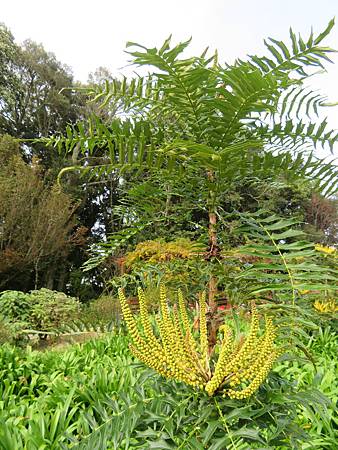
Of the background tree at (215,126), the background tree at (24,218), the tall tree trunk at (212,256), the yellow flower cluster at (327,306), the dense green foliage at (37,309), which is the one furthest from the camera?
the background tree at (24,218)

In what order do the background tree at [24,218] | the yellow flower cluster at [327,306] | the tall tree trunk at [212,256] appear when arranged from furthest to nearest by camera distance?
the background tree at [24,218] < the yellow flower cluster at [327,306] < the tall tree trunk at [212,256]

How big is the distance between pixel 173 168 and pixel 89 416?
673 mm

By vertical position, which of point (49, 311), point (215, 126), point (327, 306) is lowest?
point (49, 311)

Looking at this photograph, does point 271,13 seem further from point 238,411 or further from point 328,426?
point 328,426

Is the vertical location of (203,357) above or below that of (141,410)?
above

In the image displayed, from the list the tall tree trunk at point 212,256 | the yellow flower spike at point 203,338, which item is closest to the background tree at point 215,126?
the tall tree trunk at point 212,256

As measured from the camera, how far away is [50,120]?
1445cm

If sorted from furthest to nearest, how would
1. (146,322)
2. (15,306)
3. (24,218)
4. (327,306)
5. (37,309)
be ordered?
(24,218) → (15,306) → (37,309) → (327,306) → (146,322)

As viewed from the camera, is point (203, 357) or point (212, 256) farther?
point (212, 256)

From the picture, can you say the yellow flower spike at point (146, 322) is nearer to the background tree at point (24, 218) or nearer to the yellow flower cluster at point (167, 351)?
the yellow flower cluster at point (167, 351)

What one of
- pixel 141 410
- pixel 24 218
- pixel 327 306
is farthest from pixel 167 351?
pixel 24 218

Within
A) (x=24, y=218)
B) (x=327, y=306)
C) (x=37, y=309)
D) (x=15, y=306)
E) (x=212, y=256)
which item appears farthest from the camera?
(x=24, y=218)

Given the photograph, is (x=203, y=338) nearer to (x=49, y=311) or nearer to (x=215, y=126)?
(x=215, y=126)

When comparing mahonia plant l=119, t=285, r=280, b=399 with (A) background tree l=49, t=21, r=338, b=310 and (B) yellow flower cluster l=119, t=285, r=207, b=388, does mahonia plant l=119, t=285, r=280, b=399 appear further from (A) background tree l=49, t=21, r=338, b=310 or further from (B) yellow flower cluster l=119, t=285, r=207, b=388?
(A) background tree l=49, t=21, r=338, b=310
